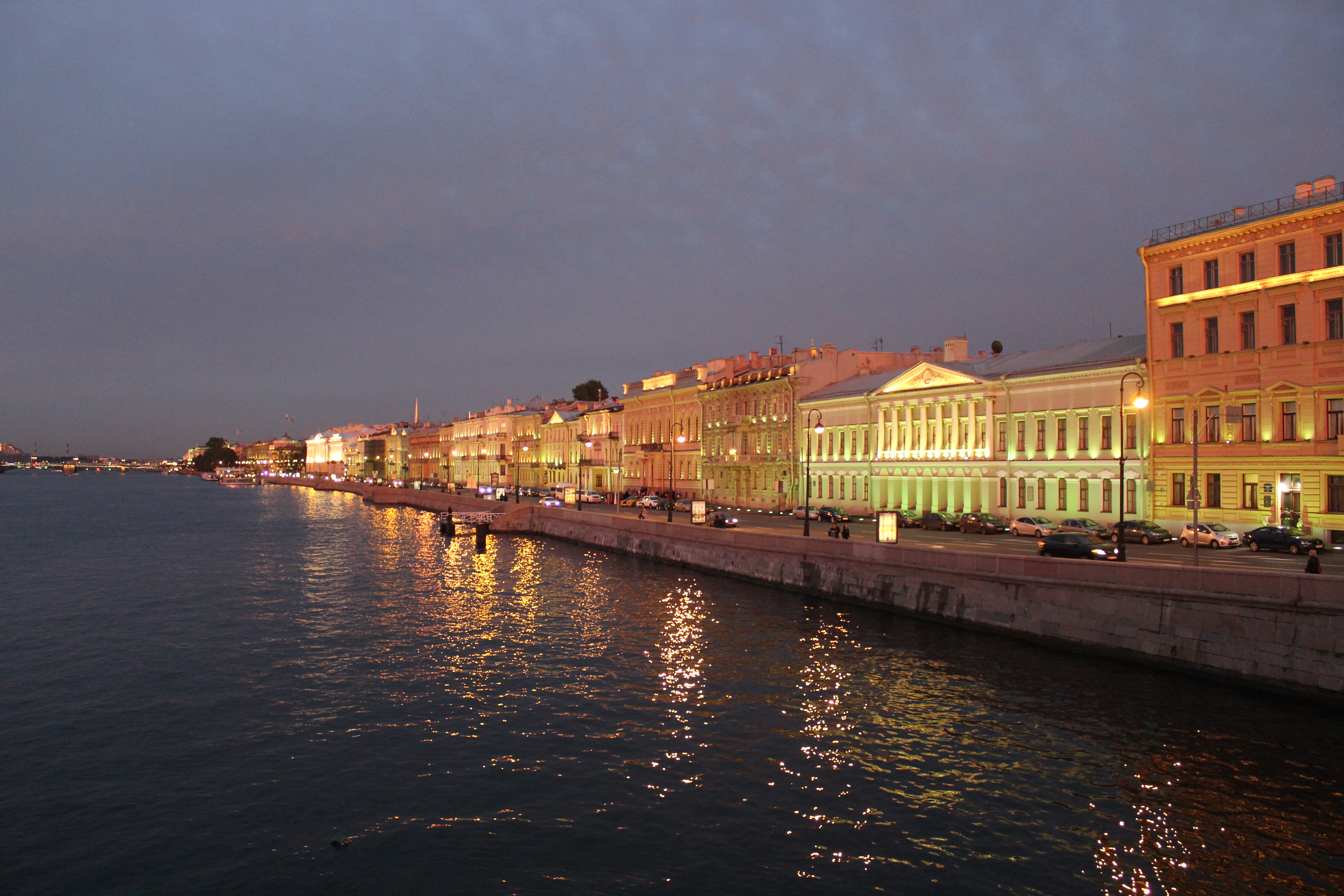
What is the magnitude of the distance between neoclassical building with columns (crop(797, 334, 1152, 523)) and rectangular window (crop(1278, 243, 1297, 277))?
290 inches

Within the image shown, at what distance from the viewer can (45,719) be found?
787 inches

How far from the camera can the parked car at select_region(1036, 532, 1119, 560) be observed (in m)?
31.0

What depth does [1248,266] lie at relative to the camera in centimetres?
4031

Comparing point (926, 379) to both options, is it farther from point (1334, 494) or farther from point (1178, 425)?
point (1334, 494)

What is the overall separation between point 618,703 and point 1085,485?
34544 millimetres

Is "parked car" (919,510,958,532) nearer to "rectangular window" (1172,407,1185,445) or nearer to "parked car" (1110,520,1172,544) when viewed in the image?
"parked car" (1110,520,1172,544)

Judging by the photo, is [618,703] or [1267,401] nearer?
[618,703]

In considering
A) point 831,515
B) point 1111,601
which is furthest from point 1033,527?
point 1111,601

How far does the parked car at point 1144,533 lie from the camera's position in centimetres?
3888

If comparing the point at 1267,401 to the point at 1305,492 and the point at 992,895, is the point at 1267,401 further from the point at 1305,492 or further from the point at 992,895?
the point at 992,895

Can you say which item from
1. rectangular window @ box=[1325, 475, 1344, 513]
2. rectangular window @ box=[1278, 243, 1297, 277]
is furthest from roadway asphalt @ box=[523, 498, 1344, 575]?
rectangular window @ box=[1278, 243, 1297, 277]

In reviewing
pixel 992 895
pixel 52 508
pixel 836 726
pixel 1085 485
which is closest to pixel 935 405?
pixel 1085 485

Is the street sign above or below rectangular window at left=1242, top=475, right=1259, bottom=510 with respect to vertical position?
below

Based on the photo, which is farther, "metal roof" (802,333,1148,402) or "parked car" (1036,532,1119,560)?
"metal roof" (802,333,1148,402)
